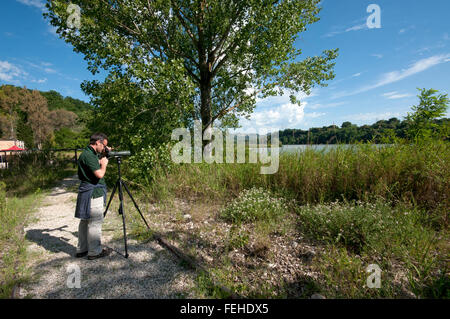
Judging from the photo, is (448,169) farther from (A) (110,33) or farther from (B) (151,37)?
(B) (151,37)

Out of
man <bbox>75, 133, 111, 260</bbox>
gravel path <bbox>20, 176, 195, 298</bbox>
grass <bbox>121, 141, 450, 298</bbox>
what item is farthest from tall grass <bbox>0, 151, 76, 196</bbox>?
man <bbox>75, 133, 111, 260</bbox>

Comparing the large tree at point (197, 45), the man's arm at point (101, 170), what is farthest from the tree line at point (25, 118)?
the man's arm at point (101, 170)

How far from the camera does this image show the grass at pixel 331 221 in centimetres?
244

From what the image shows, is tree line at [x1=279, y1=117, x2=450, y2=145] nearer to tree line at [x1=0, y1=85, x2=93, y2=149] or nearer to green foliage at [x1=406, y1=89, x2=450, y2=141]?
green foliage at [x1=406, y1=89, x2=450, y2=141]

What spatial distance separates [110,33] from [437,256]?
937 centimetres

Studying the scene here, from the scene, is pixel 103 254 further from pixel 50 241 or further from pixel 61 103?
pixel 61 103

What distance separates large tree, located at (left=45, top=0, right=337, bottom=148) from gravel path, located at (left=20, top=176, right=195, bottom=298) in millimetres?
4259

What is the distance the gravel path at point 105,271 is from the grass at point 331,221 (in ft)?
1.51

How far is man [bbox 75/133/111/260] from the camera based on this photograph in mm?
3031

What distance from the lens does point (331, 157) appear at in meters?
5.05

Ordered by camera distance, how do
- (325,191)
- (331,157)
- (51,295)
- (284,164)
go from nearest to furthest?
(51,295) < (325,191) < (331,157) < (284,164)

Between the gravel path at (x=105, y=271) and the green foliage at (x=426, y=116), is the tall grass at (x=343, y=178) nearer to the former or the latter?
the green foliage at (x=426, y=116)

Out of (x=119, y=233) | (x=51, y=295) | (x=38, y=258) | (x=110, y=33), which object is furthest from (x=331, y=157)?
(x=110, y=33)

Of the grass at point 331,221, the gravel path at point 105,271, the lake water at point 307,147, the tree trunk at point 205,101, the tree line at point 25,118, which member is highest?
the tree line at point 25,118
